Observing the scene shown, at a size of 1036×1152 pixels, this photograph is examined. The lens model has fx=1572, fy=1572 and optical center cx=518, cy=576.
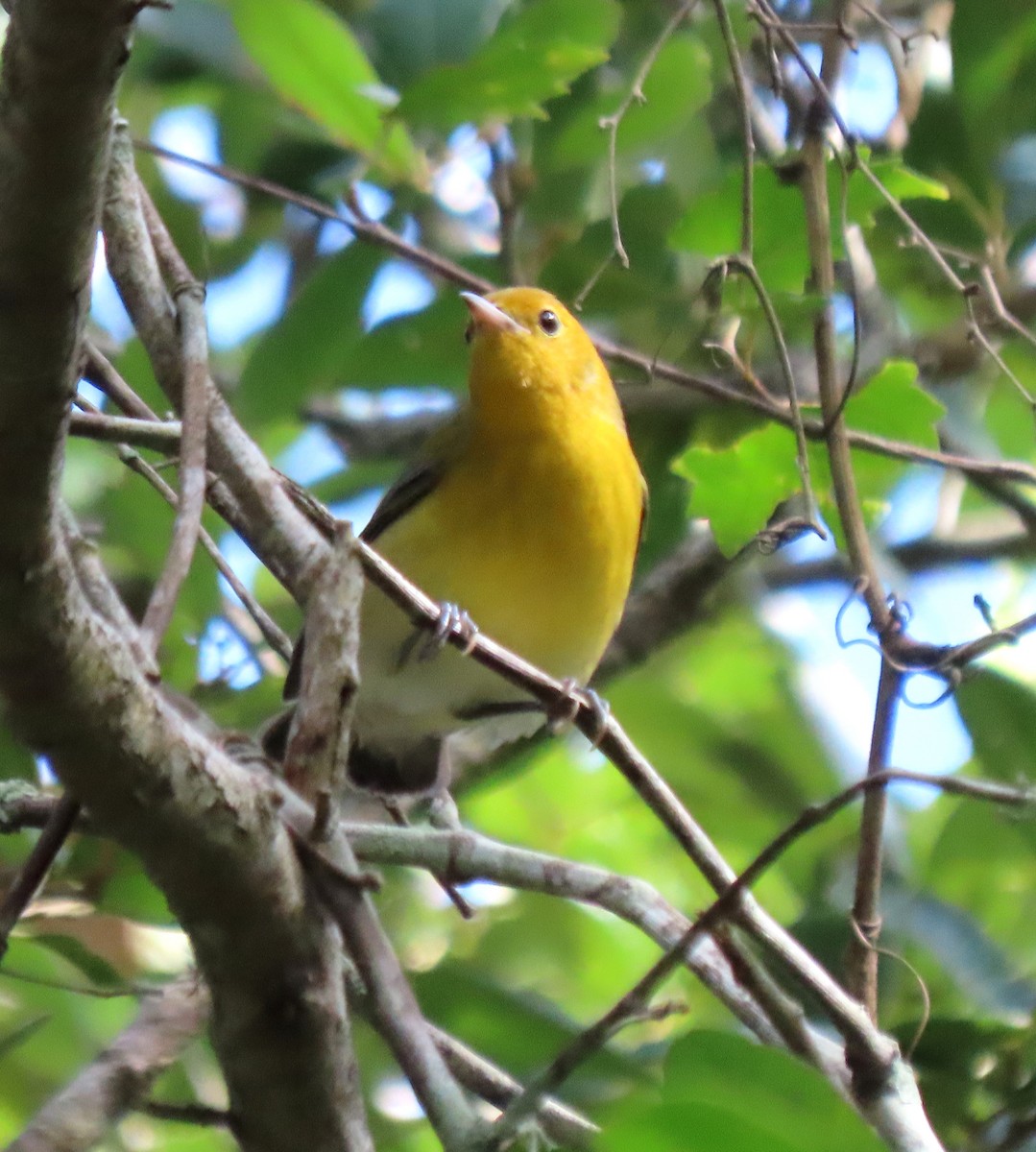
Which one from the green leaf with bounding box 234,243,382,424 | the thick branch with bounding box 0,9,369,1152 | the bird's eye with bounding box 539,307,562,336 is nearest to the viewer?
the thick branch with bounding box 0,9,369,1152

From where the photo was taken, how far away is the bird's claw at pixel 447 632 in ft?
6.77

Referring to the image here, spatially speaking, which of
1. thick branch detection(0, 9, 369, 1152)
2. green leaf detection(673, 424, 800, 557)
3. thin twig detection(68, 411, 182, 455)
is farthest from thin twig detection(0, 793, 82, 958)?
green leaf detection(673, 424, 800, 557)

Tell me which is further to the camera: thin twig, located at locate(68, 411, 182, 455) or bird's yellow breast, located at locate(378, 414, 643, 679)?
bird's yellow breast, located at locate(378, 414, 643, 679)

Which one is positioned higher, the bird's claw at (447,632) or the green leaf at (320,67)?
the green leaf at (320,67)

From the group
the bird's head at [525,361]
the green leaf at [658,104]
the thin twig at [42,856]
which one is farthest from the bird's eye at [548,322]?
the thin twig at [42,856]

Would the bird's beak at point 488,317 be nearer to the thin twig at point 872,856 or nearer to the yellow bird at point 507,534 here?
the yellow bird at point 507,534

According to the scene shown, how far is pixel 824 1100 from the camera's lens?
1540 mm

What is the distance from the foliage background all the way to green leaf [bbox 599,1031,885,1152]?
0.84m

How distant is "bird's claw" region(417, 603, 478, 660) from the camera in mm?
2064

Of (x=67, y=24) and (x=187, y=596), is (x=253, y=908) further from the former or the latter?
(x=187, y=596)

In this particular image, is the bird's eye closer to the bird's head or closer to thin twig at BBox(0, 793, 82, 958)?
the bird's head

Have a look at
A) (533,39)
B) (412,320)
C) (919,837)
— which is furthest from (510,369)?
(919,837)

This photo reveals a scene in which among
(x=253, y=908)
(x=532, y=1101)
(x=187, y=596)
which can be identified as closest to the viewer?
(x=532, y=1101)

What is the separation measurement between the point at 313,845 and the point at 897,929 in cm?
194
